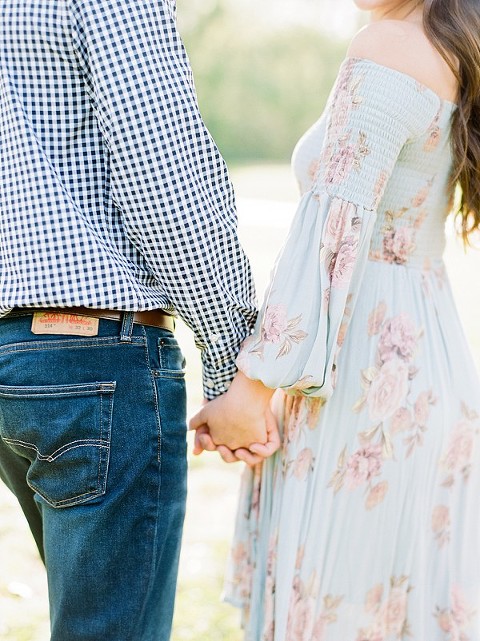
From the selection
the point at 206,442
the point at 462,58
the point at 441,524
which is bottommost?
the point at 441,524

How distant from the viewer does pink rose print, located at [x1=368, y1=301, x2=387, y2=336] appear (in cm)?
183

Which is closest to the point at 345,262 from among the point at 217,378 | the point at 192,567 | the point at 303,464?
the point at 217,378

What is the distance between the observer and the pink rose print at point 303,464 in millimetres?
1846

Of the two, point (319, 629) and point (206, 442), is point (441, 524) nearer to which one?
point (319, 629)

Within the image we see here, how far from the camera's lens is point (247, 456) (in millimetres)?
1903

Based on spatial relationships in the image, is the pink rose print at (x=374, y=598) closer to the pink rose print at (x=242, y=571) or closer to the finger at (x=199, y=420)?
the pink rose print at (x=242, y=571)

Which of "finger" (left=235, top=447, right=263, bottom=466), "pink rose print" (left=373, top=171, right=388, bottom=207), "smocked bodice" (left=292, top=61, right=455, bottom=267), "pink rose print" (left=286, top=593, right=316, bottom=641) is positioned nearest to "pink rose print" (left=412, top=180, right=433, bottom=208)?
"smocked bodice" (left=292, top=61, right=455, bottom=267)

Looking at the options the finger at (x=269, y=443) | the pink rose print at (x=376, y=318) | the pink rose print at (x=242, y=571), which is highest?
the pink rose print at (x=376, y=318)

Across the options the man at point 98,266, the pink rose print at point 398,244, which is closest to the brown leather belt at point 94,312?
the man at point 98,266

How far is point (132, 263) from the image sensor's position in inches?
63.2

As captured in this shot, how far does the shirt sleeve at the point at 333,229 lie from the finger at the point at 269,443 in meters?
0.17

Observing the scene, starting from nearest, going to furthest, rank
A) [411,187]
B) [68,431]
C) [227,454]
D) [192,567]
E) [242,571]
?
[68,431], [411,187], [227,454], [242,571], [192,567]

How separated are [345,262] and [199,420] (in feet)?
1.73

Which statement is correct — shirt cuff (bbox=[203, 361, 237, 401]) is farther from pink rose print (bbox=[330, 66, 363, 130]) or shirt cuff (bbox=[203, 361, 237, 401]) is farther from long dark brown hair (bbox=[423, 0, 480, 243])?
long dark brown hair (bbox=[423, 0, 480, 243])
